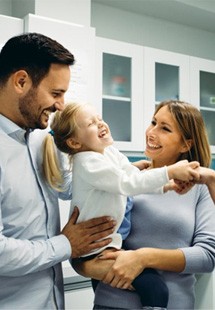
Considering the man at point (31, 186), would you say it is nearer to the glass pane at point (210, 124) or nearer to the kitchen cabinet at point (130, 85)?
the kitchen cabinet at point (130, 85)

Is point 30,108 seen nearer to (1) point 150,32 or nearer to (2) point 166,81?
(2) point 166,81

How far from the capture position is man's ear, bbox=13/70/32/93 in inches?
48.1

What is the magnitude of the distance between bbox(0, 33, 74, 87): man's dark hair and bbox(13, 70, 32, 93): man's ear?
1cm

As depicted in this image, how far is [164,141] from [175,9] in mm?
2129

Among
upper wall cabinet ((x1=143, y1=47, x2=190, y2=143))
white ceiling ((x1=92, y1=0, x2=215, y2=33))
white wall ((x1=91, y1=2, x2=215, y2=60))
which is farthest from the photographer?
white wall ((x1=91, y1=2, x2=215, y2=60))

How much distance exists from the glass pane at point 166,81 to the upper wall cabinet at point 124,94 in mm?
183

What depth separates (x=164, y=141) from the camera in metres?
1.47

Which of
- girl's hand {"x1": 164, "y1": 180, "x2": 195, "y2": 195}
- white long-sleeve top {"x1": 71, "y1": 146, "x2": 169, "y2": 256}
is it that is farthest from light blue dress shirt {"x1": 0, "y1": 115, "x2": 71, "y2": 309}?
girl's hand {"x1": 164, "y1": 180, "x2": 195, "y2": 195}

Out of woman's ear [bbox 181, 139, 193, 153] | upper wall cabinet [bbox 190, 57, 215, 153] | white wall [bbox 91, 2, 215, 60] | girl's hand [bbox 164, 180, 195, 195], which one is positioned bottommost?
girl's hand [bbox 164, 180, 195, 195]

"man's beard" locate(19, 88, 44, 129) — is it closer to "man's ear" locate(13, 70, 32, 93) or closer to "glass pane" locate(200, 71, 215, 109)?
"man's ear" locate(13, 70, 32, 93)

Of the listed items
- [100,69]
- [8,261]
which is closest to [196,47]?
[100,69]

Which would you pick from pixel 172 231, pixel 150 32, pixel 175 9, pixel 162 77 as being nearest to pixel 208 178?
pixel 172 231

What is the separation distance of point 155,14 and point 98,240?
8.54 ft

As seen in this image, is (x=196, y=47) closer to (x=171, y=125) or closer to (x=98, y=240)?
(x=171, y=125)
